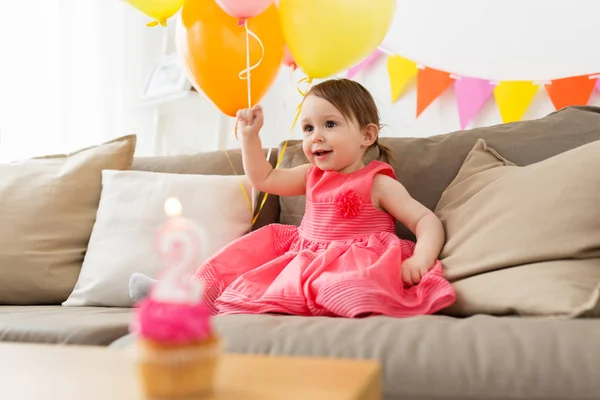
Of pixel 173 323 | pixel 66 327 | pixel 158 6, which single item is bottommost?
pixel 66 327

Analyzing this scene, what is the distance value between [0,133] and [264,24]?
4.98 feet

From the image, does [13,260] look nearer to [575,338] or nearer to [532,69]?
[575,338]

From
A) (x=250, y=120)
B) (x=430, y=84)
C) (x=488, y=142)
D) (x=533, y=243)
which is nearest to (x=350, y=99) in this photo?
(x=250, y=120)

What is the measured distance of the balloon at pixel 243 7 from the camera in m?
1.59

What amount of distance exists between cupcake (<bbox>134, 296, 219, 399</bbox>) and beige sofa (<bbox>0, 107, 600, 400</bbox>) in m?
0.44

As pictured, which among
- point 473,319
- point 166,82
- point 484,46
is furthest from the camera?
point 166,82

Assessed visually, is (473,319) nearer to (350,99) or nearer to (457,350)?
(457,350)

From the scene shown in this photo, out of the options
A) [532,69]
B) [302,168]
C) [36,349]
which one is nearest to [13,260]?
[302,168]

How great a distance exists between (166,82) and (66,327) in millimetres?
1762

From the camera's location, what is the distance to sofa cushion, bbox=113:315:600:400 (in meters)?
0.90

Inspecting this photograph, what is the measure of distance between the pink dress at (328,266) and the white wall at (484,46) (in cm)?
79

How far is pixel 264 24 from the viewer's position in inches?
69.3

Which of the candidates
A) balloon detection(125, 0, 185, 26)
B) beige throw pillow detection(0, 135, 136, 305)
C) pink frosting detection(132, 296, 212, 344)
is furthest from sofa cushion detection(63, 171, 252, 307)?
pink frosting detection(132, 296, 212, 344)

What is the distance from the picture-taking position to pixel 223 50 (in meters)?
1.71
